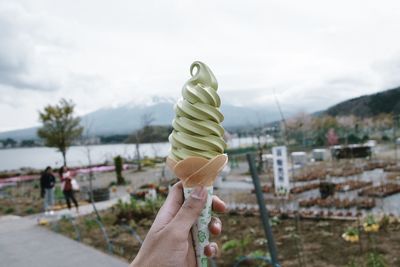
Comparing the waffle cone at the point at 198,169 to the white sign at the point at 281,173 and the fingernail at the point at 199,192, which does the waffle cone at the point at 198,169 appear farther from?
the white sign at the point at 281,173

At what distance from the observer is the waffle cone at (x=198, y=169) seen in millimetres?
1812

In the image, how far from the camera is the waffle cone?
1812mm

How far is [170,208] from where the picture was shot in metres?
1.99

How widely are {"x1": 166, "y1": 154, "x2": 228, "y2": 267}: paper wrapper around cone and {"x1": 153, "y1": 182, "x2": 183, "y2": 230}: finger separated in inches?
3.5

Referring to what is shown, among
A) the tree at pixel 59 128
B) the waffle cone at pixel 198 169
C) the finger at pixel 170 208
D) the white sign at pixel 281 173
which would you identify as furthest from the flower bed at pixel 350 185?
the tree at pixel 59 128

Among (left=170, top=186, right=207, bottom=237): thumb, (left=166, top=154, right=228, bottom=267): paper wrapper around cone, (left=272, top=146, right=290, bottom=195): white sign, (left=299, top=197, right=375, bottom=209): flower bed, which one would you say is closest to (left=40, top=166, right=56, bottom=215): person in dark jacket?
(left=272, top=146, right=290, bottom=195): white sign

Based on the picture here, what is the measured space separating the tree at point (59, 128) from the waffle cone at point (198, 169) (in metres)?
31.7

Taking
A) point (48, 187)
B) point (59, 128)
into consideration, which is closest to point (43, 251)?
point (48, 187)

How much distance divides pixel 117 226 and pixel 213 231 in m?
9.65

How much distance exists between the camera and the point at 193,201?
1.80 m

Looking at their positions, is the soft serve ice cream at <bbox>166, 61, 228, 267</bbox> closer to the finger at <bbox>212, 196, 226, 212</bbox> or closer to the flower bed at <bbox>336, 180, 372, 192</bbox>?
the finger at <bbox>212, 196, 226, 212</bbox>

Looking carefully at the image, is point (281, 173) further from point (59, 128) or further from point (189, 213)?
point (59, 128)

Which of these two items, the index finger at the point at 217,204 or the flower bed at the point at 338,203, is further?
the flower bed at the point at 338,203

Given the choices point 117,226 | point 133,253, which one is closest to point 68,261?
point 133,253
